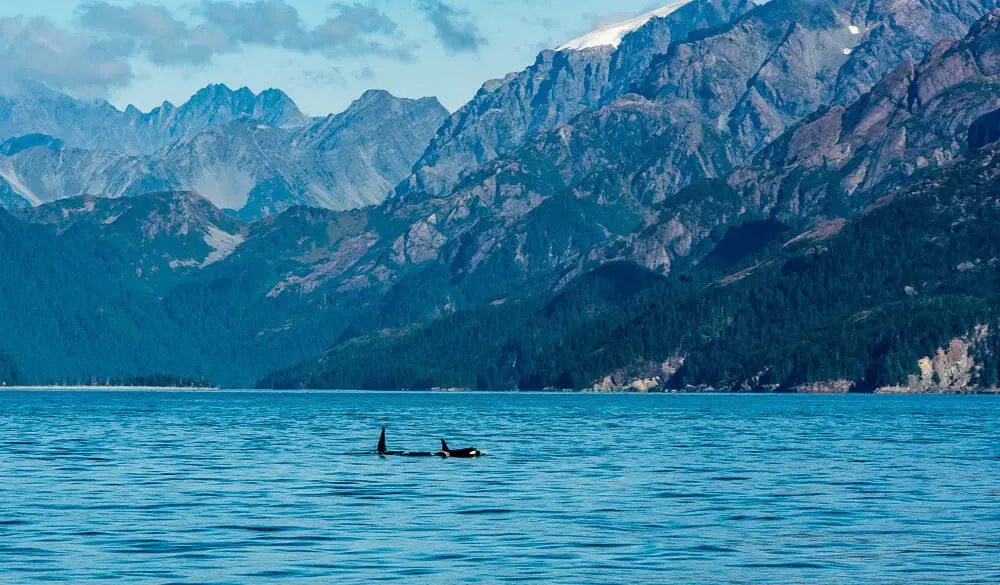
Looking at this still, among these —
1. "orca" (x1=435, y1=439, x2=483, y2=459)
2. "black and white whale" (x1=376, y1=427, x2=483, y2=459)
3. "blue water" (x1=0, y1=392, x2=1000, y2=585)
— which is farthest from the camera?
"black and white whale" (x1=376, y1=427, x2=483, y2=459)

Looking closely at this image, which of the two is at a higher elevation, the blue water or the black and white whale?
the black and white whale

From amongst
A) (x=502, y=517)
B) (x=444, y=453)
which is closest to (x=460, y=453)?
(x=444, y=453)

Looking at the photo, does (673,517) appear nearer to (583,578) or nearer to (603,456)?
(583,578)

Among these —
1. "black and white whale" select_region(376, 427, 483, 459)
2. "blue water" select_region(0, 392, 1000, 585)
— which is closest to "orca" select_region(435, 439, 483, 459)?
"black and white whale" select_region(376, 427, 483, 459)

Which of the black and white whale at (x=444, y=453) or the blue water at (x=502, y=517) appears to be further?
the black and white whale at (x=444, y=453)

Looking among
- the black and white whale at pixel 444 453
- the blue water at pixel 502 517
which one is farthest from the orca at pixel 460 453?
the blue water at pixel 502 517

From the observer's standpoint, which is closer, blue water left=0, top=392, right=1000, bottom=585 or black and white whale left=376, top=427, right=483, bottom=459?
blue water left=0, top=392, right=1000, bottom=585

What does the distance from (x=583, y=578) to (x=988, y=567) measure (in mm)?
19363

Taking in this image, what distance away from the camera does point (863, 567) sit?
2953 inches

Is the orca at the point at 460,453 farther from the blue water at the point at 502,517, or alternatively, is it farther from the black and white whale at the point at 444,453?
the blue water at the point at 502,517

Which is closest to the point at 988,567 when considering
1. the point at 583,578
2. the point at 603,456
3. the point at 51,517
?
the point at 583,578

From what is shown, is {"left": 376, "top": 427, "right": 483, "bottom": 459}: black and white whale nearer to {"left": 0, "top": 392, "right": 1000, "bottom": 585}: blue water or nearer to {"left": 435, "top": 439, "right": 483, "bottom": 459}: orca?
{"left": 435, "top": 439, "right": 483, "bottom": 459}: orca

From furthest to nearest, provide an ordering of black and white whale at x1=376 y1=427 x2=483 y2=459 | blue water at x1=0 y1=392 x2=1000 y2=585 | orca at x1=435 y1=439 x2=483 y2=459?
black and white whale at x1=376 y1=427 x2=483 y2=459
orca at x1=435 y1=439 x2=483 y2=459
blue water at x1=0 y1=392 x2=1000 y2=585

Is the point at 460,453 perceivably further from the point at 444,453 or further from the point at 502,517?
the point at 502,517
